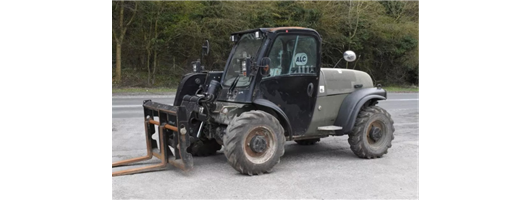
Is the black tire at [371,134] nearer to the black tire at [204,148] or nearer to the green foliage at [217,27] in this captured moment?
the black tire at [204,148]

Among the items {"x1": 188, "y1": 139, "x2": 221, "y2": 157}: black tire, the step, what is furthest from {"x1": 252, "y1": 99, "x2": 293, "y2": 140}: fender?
{"x1": 188, "y1": 139, "x2": 221, "y2": 157}: black tire

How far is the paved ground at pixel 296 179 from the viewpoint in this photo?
5547 millimetres

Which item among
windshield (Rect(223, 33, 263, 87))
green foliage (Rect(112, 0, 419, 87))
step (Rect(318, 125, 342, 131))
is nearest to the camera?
windshield (Rect(223, 33, 263, 87))

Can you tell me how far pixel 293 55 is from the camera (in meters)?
7.09

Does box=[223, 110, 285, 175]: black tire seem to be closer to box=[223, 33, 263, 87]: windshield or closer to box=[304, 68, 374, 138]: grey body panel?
box=[223, 33, 263, 87]: windshield

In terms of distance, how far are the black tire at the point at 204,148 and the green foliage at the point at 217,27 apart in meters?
17.7

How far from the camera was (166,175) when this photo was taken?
6.39 meters

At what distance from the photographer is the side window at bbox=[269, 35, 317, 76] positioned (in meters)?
6.95

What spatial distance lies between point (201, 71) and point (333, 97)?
2365mm

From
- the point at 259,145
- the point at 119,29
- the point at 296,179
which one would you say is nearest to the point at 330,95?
the point at 259,145

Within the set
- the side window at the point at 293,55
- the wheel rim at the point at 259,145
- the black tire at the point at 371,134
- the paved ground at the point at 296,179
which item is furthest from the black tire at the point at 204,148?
the black tire at the point at 371,134

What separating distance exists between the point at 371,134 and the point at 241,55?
2.61 m
